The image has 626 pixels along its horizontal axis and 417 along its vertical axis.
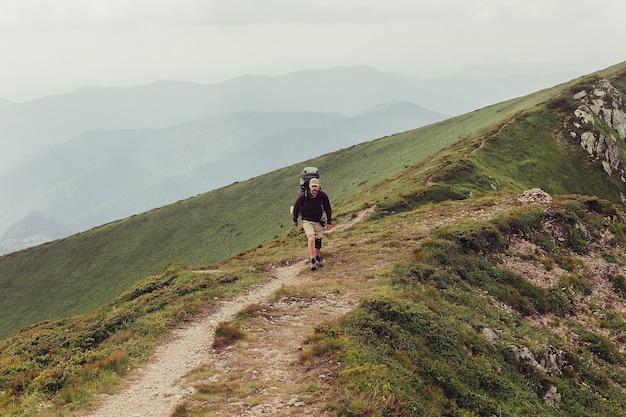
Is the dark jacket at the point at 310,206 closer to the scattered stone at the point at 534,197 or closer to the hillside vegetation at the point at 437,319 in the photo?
the hillside vegetation at the point at 437,319

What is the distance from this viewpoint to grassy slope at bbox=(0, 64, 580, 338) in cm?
9406

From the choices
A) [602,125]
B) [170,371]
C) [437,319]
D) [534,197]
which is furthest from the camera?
[602,125]

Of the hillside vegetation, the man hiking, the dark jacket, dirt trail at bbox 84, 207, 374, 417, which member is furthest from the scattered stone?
dirt trail at bbox 84, 207, 374, 417

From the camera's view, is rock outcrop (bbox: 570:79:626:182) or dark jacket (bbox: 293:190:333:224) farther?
rock outcrop (bbox: 570:79:626:182)

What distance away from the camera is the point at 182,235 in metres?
111

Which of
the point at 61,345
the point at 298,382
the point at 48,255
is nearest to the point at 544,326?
the point at 298,382

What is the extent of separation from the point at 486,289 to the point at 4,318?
107 m

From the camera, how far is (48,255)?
11806cm

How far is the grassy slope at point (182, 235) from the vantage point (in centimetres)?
9406

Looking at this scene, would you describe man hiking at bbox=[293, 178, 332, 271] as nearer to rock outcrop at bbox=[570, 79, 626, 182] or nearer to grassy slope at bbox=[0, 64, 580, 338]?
grassy slope at bbox=[0, 64, 580, 338]

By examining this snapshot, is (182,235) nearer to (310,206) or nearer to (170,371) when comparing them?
(310,206)

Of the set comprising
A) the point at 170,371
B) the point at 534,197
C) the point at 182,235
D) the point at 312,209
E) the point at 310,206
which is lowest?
the point at 534,197

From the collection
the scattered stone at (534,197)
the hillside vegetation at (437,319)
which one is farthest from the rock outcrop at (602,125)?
the scattered stone at (534,197)

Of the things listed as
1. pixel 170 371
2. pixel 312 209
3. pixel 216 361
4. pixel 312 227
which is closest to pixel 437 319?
pixel 216 361
